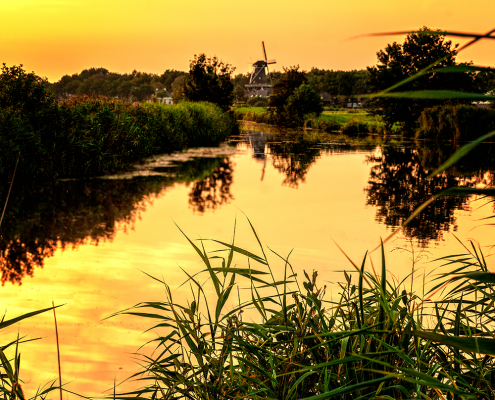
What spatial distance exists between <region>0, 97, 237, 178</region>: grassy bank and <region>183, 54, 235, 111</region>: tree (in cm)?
1466

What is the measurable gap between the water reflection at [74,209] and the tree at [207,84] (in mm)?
20091

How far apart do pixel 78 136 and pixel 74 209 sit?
4.33m

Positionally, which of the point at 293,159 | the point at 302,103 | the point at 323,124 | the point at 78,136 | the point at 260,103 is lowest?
the point at 293,159

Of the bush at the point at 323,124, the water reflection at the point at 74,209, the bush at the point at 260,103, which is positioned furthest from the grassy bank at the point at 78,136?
the bush at the point at 260,103

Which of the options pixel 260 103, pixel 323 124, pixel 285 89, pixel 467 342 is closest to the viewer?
pixel 467 342

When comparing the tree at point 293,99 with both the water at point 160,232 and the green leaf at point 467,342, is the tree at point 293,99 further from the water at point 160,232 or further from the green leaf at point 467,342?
the green leaf at point 467,342

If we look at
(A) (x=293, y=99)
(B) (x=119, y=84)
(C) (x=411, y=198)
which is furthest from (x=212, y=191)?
(B) (x=119, y=84)

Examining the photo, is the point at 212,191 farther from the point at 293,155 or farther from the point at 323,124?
the point at 323,124

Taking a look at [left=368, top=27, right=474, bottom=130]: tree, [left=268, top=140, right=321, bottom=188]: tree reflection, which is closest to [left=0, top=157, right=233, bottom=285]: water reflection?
[left=268, top=140, right=321, bottom=188]: tree reflection

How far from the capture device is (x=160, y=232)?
319 inches

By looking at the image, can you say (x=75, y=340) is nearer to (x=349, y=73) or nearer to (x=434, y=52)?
(x=434, y=52)

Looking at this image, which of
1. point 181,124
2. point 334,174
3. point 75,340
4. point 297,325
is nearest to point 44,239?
point 75,340

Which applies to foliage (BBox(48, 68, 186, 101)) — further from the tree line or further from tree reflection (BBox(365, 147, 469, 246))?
tree reflection (BBox(365, 147, 469, 246))

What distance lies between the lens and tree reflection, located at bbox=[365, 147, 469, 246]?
863 centimetres
